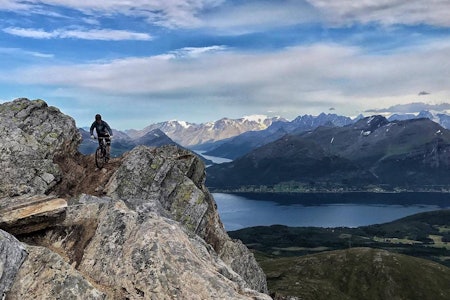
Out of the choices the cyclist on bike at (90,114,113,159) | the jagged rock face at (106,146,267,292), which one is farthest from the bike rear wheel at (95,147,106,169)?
the jagged rock face at (106,146,267,292)

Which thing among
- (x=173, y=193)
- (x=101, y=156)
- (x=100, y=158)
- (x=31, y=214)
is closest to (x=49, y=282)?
(x=31, y=214)

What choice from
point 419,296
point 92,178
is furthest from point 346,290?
point 92,178

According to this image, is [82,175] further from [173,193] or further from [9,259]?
[9,259]

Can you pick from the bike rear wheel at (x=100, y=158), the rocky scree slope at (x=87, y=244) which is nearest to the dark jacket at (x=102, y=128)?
the bike rear wheel at (x=100, y=158)

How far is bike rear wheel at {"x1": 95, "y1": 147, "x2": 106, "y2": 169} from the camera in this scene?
4695 cm

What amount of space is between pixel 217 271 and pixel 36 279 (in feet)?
34.2

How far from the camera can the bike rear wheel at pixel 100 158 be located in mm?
46947

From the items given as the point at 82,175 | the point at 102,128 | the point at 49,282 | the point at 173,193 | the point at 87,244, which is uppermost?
the point at 102,128

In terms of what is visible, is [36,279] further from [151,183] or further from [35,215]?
[151,183]

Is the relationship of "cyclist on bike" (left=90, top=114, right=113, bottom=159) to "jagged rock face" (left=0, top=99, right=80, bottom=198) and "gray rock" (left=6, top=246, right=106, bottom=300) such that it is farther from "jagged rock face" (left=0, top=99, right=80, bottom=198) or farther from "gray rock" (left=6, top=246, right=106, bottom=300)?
"gray rock" (left=6, top=246, right=106, bottom=300)

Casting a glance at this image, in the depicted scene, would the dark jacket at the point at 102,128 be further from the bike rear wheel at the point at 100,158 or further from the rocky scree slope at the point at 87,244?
the rocky scree slope at the point at 87,244

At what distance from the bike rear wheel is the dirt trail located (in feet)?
1.64

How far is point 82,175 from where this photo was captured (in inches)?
1790

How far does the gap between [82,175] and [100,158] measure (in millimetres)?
3181
